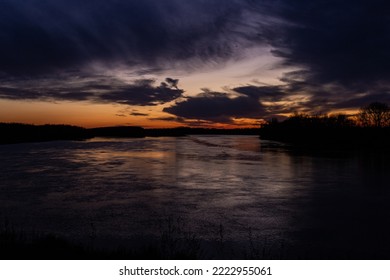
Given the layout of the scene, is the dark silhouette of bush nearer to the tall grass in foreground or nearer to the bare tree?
the bare tree

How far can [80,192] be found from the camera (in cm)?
1838

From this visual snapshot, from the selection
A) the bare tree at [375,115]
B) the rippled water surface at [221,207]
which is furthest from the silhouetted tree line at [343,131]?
the rippled water surface at [221,207]

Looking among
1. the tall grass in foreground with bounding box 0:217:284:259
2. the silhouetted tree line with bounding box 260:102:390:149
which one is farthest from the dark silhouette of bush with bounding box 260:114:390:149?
the tall grass in foreground with bounding box 0:217:284:259


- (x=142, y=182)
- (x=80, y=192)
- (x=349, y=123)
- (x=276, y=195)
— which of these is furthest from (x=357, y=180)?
(x=349, y=123)

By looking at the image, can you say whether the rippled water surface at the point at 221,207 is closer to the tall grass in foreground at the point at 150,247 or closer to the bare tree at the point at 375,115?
the tall grass in foreground at the point at 150,247

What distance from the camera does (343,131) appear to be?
86938 millimetres

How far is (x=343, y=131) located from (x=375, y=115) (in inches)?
869

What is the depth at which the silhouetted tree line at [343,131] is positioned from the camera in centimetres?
7056

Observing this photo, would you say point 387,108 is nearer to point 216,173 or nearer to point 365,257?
point 216,173

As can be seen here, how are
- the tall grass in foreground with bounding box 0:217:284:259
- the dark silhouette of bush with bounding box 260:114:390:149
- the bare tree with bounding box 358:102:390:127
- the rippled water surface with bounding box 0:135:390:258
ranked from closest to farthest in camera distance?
1. the tall grass in foreground with bounding box 0:217:284:259
2. the rippled water surface with bounding box 0:135:390:258
3. the dark silhouette of bush with bounding box 260:114:390:149
4. the bare tree with bounding box 358:102:390:127

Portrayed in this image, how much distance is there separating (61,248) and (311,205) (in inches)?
416

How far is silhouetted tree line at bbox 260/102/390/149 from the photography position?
7056cm

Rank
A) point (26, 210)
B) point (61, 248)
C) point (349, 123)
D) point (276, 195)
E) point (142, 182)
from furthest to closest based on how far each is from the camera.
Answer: point (349, 123) → point (142, 182) → point (276, 195) → point (26, 210) → point (61, 248)
